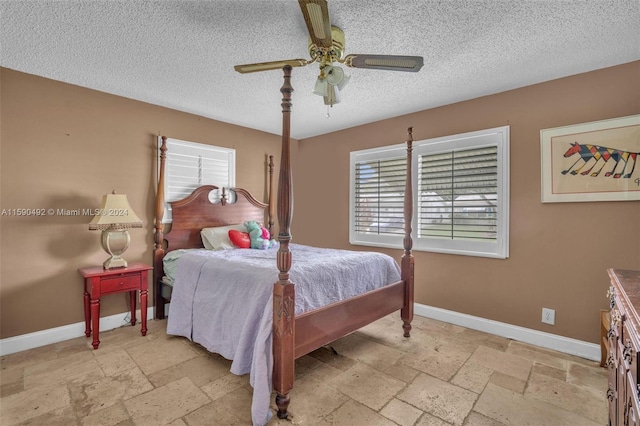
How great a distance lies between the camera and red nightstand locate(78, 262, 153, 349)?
2.67 m

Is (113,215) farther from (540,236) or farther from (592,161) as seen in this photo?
(592,161)

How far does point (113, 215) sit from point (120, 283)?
0.65 m

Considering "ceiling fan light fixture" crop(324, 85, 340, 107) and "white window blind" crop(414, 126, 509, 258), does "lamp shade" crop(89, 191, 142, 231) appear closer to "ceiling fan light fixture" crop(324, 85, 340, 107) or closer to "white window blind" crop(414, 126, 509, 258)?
"ceiling fan light fixture" crop(324, 85, 340, 107)

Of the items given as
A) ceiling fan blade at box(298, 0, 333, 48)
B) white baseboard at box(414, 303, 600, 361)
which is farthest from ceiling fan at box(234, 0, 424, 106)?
white baseboard at box(414, 303, 600, 361)

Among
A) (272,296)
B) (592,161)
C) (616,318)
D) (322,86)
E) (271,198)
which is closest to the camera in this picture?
(616,318)

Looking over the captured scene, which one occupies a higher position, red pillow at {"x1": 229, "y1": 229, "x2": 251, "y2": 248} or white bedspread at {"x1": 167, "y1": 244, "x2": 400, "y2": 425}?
red pillow at {"x1": 229, "y1": 229, "x2": 251, "y2": 248}

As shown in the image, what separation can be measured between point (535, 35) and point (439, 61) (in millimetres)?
636

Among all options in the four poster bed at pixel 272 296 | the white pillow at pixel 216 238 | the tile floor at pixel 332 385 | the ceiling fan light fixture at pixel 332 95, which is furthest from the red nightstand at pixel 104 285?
the ceiling fan light fixture at pixel 332 95

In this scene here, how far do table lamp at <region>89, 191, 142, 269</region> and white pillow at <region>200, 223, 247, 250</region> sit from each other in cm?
83

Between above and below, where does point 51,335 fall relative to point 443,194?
below

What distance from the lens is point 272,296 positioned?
1956mm

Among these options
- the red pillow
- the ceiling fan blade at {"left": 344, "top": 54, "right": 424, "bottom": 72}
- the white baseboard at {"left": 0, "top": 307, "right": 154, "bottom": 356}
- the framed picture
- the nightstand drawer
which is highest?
the ceiling fan blade at {"left": 344, "top": 54, "right": 424, "bottom": 72}

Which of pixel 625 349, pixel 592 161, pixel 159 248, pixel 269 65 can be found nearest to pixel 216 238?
pixel 159 248

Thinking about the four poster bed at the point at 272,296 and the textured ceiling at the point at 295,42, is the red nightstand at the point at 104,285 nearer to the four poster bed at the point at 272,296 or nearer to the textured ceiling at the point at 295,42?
the four poster bed at the point at 272,296
